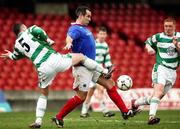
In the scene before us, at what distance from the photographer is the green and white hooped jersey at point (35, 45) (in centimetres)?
1214

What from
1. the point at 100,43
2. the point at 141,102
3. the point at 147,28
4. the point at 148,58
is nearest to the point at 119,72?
the point at 148,58

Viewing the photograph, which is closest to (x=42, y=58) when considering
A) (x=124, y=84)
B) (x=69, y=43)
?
(x=69, y=43)

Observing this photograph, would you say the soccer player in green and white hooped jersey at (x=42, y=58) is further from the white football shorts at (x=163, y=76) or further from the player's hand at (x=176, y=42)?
the player's hand at (x=176, y=42)

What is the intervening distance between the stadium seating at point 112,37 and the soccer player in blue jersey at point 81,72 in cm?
949

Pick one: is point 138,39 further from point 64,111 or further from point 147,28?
point 64,111

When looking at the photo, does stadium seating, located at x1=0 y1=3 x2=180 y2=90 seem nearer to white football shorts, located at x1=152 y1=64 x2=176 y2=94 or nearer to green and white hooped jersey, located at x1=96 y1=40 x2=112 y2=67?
green and white hooped jersey, located at x1=96 y1=40 x2=112 y2=67

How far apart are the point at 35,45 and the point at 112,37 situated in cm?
1409

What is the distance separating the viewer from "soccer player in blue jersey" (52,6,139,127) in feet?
40.8

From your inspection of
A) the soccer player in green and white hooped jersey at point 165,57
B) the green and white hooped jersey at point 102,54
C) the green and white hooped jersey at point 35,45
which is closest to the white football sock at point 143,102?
the soccer player in green and white hooped jersey at point 165,57

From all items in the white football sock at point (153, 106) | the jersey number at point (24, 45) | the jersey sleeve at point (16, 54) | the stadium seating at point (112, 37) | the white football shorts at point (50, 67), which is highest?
the stadium seating at point (112, 37)

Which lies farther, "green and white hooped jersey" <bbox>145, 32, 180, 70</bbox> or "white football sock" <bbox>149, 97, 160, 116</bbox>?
"green and white hooped jersey" <bbox>145, 32, 180, 70</bbox>

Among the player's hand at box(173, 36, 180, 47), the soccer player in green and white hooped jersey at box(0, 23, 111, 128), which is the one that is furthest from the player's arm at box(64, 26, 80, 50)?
the player's hand at box(173, 36, 180, 47)

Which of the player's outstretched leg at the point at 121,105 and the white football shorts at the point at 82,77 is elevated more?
the white football shorts at the point at 82,77

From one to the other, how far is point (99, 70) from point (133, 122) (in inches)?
59.0
